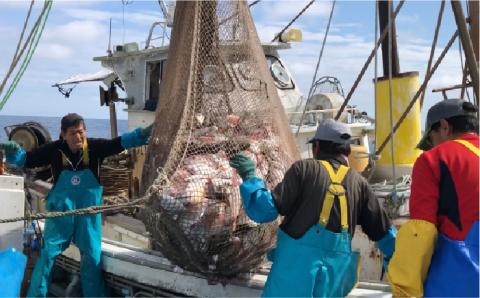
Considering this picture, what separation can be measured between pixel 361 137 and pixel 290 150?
4296 millimetres

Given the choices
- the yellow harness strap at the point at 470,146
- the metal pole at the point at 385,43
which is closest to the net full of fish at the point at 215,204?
the yellow harness strap at the point at 470,146

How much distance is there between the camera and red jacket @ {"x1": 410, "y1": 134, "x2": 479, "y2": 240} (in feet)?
7.41

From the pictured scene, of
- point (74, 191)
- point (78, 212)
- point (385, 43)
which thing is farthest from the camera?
point (385, 43)

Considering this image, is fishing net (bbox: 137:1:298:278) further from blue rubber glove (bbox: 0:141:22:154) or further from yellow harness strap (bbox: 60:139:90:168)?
blue rubber glove (bbox: 0:141:22:154)

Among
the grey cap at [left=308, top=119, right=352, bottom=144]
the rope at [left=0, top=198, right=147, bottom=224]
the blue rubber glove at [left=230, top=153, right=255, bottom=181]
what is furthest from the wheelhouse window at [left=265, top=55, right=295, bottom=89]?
the blue rubber glove at [left=230, top=153, right=255, bottom=181]

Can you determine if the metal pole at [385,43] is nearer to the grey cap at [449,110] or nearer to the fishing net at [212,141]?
the fishing net at [212,141]

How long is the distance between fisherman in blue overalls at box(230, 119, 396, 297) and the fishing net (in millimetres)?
516

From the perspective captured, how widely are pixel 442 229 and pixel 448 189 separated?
0.61 feet

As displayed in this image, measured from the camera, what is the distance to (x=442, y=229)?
93.0 inches

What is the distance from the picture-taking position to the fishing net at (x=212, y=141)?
3.29 meters

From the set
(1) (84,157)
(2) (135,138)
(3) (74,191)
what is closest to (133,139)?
(2) (135,138)

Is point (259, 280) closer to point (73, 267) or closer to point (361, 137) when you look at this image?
point (73, 267)

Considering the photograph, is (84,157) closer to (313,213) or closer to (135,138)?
(135,138)

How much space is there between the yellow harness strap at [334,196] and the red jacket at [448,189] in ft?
1.48
